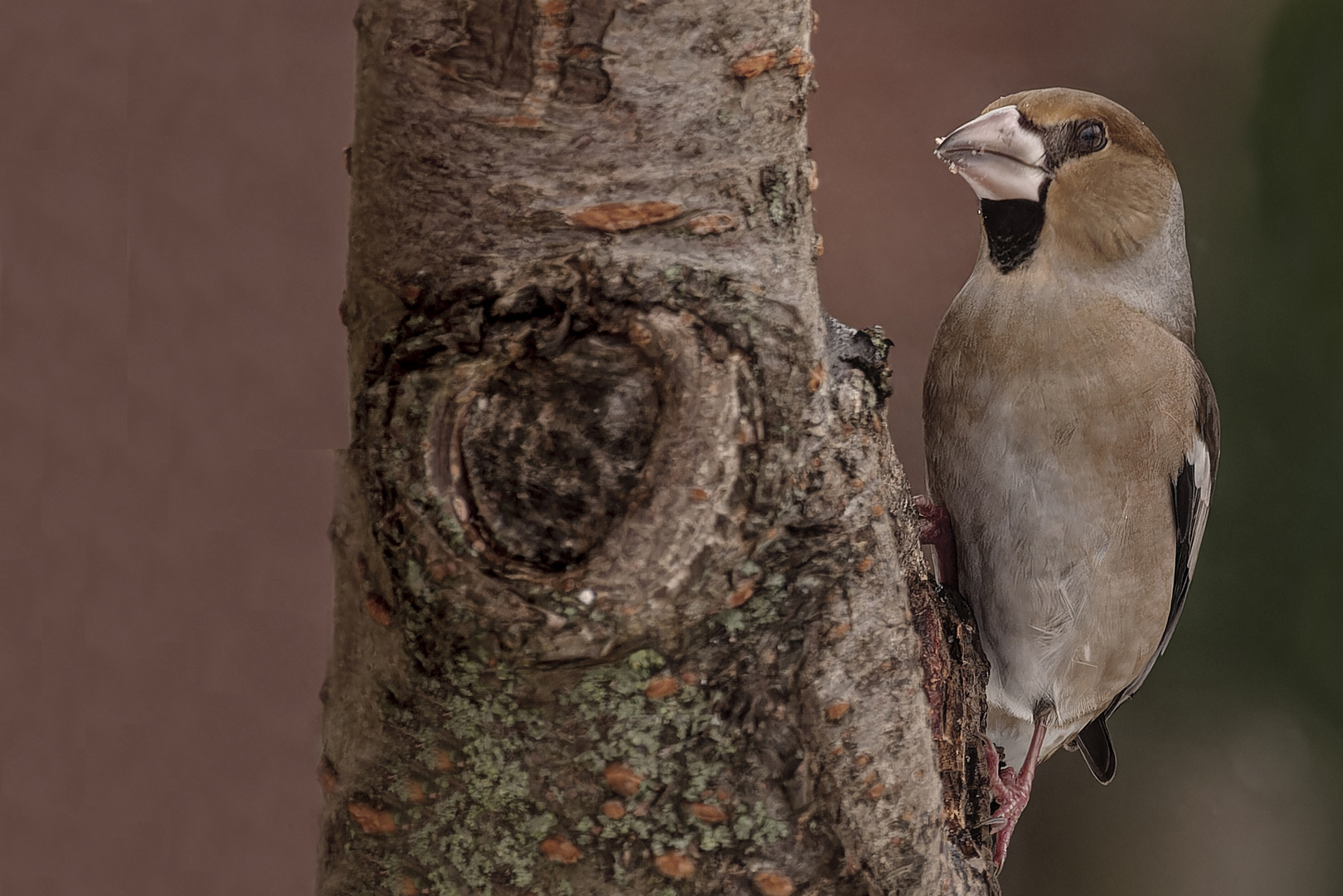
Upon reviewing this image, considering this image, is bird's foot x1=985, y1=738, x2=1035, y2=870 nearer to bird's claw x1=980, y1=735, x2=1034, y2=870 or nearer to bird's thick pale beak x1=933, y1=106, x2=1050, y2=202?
bird's claw x1=980, y1=735, x2=1034, y2=870

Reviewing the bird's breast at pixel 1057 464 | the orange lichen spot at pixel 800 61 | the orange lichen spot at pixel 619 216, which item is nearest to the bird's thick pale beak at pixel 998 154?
the bird's breast at pixel 1057 464

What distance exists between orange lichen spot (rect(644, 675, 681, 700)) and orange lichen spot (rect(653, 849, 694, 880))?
100mm

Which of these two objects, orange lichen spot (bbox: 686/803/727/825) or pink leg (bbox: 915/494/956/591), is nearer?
orange lichen spot (bbox: 686/803/727/825)

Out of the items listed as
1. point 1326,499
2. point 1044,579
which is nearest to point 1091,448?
point 1044,579

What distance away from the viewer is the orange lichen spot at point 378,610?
73 centimetres

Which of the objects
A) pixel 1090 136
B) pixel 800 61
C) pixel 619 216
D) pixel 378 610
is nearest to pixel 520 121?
pixel 619 216

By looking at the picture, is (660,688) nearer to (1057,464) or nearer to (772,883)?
(772,883)

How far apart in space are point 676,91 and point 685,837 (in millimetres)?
463

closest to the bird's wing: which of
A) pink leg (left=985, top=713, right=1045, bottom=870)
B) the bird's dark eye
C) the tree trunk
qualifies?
pink leg (left=985, top=713, right=1045, bottom=870)

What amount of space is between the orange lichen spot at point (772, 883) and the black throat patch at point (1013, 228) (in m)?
0.84

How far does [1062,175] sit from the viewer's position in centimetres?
133

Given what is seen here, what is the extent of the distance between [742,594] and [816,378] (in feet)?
0.48

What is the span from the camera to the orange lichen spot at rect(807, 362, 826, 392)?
0.75m

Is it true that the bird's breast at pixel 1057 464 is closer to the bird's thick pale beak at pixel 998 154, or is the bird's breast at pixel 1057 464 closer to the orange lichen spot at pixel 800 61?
the bird's thick pale beak at pixel 998 154
